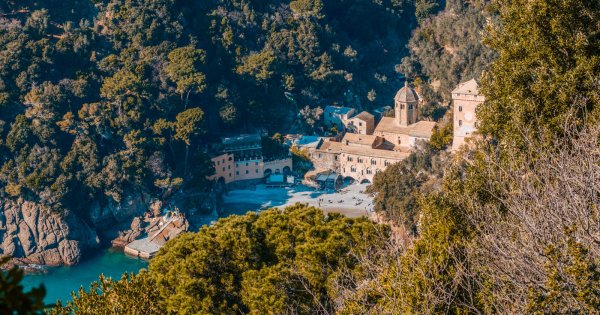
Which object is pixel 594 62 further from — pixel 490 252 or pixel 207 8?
pixel 207 8

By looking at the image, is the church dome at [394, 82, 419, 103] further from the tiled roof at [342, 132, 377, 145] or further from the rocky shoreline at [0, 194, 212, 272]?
the rocky shoreline at [0, 194, 212, 272]

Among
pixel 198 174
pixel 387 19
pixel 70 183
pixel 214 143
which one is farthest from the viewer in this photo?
pixel 387 19

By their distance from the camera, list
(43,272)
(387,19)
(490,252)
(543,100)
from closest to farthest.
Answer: (490,252) < (543,100) < (43,272) < (387,19)

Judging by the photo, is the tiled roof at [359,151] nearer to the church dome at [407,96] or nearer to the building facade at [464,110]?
the church dome at [407,96]

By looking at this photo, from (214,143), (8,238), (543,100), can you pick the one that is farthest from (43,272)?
(543,100)

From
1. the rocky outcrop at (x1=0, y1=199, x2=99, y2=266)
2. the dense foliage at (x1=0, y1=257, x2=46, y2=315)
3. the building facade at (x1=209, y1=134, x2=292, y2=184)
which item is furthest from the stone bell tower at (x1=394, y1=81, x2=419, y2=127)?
the dense foliage at (x1=0, y1=257, x2=46, y2=315)

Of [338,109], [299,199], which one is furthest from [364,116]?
[299,199]

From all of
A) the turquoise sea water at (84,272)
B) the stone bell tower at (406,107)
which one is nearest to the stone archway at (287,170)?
the turquoise sea water at (84,272)

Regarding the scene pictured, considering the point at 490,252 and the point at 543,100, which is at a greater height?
the point at 543,100
